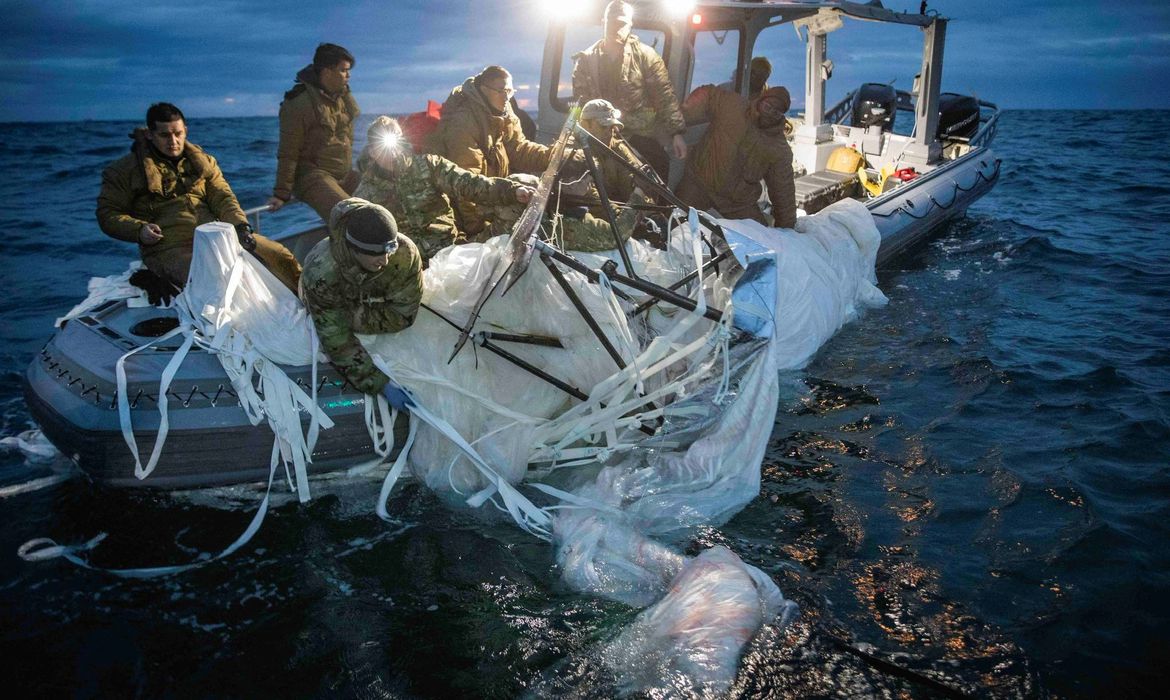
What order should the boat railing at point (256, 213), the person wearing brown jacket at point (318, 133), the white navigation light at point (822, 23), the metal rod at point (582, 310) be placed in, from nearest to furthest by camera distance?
the metal rod at point (582, 310) < the boat railing at point (256, 213) < the person wearing brown jacket at point (318, 133) < the white navigation light at point (822, 23)

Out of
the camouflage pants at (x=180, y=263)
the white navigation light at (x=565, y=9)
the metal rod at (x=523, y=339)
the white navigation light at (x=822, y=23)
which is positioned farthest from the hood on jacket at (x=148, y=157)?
the white navigation light at (x=822, y=23)

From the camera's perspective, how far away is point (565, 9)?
6.75 metres

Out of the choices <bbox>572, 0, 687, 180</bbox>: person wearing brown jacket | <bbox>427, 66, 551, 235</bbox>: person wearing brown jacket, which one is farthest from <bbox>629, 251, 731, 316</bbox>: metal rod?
<bbox>572, 0, 687, 180</bbox>: person wearing brown jacket

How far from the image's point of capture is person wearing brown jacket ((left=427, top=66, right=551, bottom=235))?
4.87 metres

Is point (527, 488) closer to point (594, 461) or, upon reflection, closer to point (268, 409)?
point (594, 461)

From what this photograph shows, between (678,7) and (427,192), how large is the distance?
329 cm

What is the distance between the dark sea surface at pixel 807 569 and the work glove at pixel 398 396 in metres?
0.73

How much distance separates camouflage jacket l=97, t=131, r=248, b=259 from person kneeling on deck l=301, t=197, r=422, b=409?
4.40 feet

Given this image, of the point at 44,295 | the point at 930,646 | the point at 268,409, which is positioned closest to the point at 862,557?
the point at 930,646

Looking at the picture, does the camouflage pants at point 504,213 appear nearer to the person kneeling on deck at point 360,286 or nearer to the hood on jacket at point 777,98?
the person kneeling on deck at point 360,286

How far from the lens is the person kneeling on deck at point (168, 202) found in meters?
4.43

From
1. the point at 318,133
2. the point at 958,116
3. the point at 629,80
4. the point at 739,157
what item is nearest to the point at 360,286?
the point at 318,133

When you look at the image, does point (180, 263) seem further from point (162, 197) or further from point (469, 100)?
point (469, 100)

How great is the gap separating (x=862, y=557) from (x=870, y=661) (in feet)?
2.61
